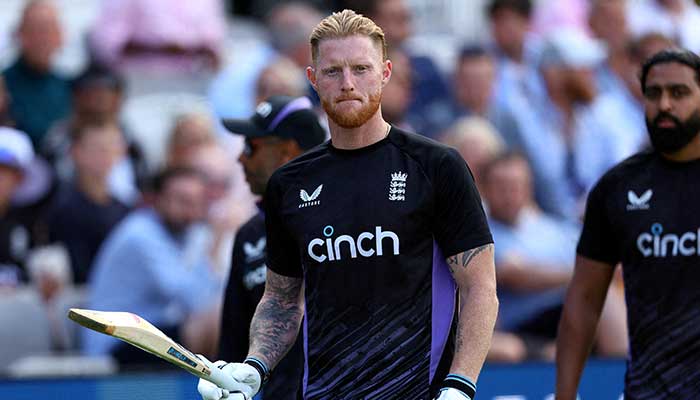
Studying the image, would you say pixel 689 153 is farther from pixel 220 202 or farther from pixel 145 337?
pixel 220 202

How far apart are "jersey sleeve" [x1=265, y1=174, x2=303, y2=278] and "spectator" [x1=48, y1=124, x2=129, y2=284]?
16.2ft

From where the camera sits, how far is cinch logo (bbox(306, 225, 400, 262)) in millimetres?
4723

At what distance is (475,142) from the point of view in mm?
10672

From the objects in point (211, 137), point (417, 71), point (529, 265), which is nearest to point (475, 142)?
point (417, 71)

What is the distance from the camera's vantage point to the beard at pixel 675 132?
5.89 m

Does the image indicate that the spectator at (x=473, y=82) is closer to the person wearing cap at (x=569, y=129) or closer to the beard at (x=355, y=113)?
the person wearing cap at (x=569, y=129)

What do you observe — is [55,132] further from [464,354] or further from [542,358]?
[464,354]

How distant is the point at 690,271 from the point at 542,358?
3068 millimetres

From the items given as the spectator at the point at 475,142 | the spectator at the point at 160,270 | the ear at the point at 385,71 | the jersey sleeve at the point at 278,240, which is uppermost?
the spectator at the point at 475,142

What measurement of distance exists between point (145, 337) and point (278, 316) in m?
0.79

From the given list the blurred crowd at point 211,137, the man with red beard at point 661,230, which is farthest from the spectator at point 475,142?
the man with red beard at point 661,230

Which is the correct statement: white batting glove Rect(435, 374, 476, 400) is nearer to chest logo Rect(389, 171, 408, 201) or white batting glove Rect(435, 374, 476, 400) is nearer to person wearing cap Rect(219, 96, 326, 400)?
chest logo Rect(389, 171, 408, 201)

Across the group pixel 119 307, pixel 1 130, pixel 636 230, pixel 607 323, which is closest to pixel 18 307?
pixel 119 307

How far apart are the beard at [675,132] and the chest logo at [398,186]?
1.68 metres
